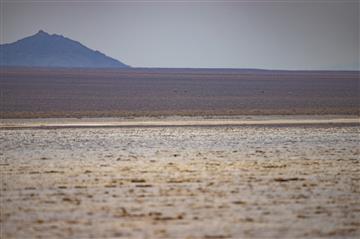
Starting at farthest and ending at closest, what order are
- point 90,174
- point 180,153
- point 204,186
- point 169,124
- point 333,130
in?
point 169,124 → point 333,130 → point 180,153 → point 90,174 → point 204,186

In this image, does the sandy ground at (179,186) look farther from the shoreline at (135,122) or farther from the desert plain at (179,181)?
the shoreline at (135,122)

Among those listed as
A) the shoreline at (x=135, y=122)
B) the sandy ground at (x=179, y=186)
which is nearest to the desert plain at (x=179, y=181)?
the sandy ground at (x=179, y=186)

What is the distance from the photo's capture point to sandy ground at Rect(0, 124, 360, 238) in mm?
9570

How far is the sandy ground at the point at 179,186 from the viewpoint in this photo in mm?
9570

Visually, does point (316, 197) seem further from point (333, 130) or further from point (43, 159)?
point (333, 130)

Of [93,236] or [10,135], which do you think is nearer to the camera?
[93,236]

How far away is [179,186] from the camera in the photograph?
1260 cm

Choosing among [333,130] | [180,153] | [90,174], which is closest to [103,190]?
[90,174]

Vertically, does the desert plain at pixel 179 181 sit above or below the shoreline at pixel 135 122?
below

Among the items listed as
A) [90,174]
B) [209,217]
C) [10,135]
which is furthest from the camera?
[10,135]

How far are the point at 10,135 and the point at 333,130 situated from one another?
11103 millimetres

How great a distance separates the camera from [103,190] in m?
12.2

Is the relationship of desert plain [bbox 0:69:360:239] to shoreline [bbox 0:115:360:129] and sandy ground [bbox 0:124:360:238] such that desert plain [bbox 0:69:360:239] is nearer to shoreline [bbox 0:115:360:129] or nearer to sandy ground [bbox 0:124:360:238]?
sandy ground [bbox 0:124:360:238]

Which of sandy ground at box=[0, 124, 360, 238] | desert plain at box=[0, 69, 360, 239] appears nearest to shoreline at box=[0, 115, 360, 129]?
desert plain at box=[0, 69, 360, 239]
